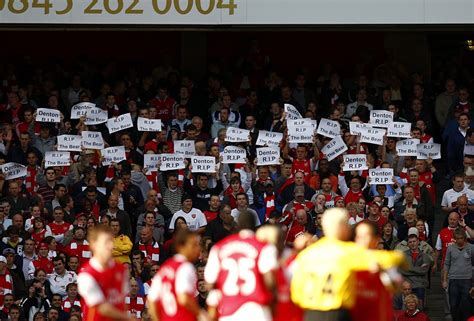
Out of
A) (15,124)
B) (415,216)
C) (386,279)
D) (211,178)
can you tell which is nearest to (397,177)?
(415,216)

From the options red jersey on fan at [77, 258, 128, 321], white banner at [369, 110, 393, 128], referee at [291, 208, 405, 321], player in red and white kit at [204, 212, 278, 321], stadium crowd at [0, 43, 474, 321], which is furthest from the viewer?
white banner at [369, 110, 393, 128]

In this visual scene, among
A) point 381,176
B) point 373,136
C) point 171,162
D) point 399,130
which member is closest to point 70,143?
point 171,162

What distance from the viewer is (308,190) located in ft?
74.6

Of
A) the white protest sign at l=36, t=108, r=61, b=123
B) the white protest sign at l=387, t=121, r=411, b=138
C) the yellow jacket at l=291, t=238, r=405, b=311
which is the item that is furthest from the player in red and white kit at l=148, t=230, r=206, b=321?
the white protest sign at l=36, t=108, r=61, b=123

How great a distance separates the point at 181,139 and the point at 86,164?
164cm

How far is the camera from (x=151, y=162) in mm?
23641

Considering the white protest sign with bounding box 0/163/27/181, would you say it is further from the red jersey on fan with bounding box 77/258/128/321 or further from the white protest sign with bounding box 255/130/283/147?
the red jersey on fan with bounding box 77/258/128/321

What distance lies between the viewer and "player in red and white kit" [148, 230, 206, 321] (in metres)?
13.5

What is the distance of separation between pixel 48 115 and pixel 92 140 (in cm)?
84

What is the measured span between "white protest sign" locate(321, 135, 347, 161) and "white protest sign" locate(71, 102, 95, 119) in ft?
12.4

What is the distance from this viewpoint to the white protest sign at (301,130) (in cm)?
2386

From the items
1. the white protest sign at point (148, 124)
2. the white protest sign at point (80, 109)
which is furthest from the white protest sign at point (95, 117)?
the white protest sign at point (148, 124)

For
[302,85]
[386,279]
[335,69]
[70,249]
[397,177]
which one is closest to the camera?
[386,279]

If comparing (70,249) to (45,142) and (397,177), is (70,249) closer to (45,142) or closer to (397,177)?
(45,142)
